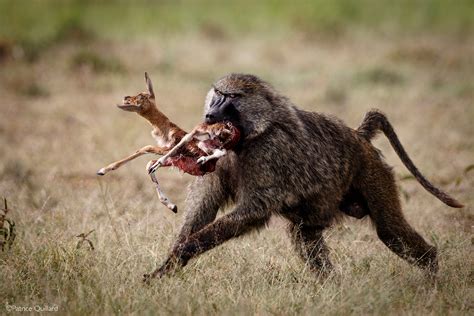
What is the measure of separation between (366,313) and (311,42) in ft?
41.7

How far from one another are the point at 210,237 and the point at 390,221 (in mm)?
1178

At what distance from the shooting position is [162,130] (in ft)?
15.0

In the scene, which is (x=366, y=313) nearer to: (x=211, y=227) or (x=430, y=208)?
(x=211, y=227)

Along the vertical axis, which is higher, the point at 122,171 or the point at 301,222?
the point at 122,171

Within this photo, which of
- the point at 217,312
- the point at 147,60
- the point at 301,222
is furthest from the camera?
the point at 147,60

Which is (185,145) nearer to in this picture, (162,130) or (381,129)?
(162,130)

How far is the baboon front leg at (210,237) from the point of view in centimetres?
409

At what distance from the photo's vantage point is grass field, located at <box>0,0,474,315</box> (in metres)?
3.96

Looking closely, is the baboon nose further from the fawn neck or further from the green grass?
the green grass

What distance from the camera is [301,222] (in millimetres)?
4496

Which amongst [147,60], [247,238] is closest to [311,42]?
[147,60]

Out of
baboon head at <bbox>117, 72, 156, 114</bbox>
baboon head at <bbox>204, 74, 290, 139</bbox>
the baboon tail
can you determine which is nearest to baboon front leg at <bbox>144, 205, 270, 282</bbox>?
baboon head at <bbox>204, 74, 290, 139</bbox>

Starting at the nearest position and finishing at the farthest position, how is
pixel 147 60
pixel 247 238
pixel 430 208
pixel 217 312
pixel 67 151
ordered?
pixel 217 312, pixel 247 238, pixel 430 208, pixel 67 151, pixel 147 60

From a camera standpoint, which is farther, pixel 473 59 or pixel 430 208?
pixel 473 59
